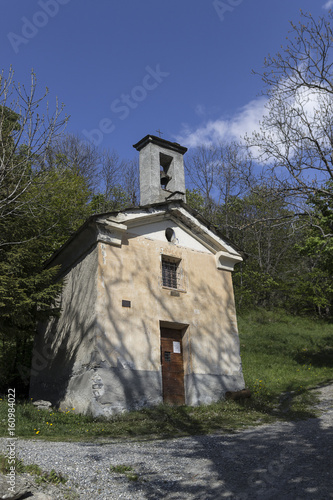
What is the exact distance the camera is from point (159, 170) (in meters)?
14.7

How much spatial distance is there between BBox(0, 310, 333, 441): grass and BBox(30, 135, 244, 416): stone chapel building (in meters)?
0.68

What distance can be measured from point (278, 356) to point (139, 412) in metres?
9.62

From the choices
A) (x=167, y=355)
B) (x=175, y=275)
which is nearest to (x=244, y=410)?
(x=167, y=355)

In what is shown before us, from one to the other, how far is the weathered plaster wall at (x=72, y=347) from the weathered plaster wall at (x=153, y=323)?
39 cm

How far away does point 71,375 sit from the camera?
11688 millimetres

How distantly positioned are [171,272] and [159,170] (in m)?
3.63

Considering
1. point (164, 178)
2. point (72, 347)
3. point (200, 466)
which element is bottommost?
point (200, 466)

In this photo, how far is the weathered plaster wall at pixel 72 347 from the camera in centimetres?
1116

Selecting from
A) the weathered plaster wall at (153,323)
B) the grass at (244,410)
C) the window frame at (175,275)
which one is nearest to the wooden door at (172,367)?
the weathered plaster wall at (153,323)

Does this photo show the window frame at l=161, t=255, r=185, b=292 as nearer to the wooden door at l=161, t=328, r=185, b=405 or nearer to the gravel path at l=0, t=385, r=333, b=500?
the wooden door at l=161, t=328, r=185, b=405

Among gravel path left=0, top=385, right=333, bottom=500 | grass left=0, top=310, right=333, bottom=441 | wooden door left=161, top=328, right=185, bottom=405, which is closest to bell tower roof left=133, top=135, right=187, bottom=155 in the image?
wooden door left=161, top=328, right=185, bottom=405

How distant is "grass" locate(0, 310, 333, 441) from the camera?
9.01 meters

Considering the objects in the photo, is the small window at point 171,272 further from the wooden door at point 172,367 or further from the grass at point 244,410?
the grass at point 244,410

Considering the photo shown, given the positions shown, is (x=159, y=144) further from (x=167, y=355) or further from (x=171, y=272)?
(x=167, y=355)
